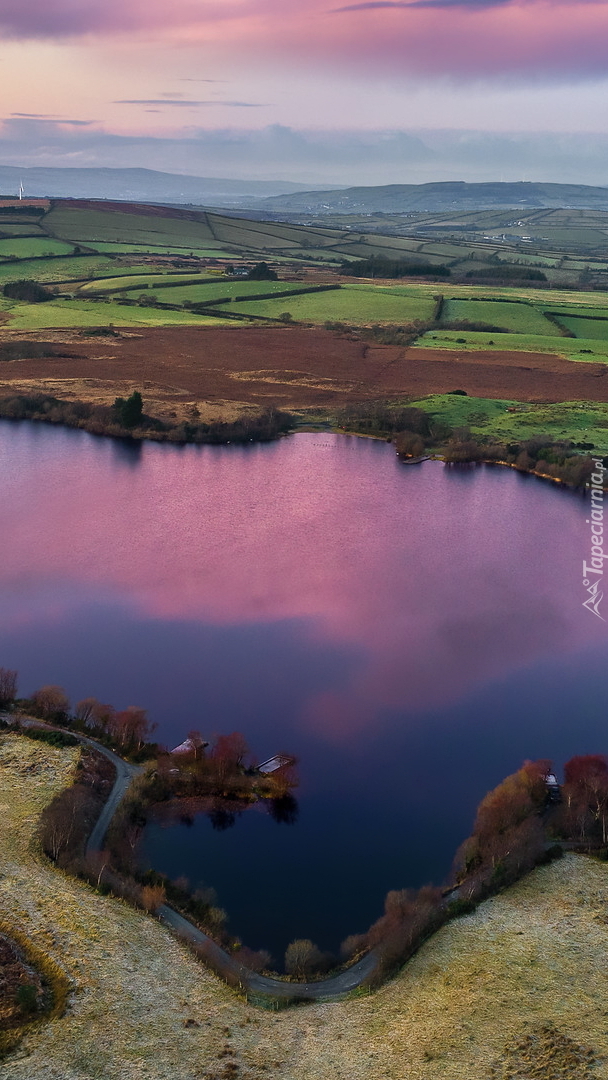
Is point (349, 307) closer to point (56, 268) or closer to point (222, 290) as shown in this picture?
point (222, 290)

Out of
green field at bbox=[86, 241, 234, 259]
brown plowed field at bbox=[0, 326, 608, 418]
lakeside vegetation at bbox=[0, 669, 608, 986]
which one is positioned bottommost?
lakeside vegetation at bbox=[0, 669, 608, 986]

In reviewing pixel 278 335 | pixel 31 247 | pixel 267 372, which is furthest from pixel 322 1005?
pixel 31 247

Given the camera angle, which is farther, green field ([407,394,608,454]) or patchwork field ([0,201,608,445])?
patchwork field ([0,201,608,445])

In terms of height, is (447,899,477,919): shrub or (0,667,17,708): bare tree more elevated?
(0,667,17,708): bare tree

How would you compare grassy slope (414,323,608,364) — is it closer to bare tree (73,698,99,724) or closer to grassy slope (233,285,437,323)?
grassy slope (233,285,437,323)

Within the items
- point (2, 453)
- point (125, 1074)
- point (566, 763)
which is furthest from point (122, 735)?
point (2, 453)

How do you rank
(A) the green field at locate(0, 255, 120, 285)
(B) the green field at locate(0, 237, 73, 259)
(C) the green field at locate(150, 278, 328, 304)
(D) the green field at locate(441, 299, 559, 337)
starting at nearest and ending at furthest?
(D) the green field at locate(441, 299, 559, 337) → (C) the green field at locate(150, 278, 328, 304) → (A) the green field at locate(0, 255, 120, 285) → (B) the green field at locate(0, 237, 73, 259)

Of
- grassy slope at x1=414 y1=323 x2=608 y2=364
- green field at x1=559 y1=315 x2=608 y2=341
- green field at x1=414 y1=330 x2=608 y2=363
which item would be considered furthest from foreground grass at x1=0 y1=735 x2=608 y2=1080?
green field at x1=559 y1=315 x2=608 y2=341
